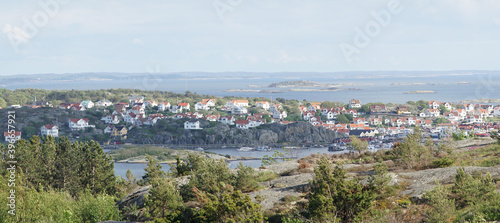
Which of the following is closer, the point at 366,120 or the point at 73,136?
the point at 73,136

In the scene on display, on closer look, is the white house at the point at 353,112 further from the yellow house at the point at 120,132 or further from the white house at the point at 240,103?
the yellow house at the point at 120,132

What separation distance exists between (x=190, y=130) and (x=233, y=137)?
711cm

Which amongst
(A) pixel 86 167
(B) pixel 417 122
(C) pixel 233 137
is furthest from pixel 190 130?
(A) pixel 86 167

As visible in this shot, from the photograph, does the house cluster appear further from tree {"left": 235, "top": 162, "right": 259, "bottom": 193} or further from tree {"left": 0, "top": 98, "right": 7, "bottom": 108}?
tree {"left": 0, "top": 98, "right": 7, "bottom": 108}

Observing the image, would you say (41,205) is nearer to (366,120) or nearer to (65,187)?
(65,187)

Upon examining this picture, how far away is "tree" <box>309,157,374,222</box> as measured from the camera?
11.0 m

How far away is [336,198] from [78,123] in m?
73.3

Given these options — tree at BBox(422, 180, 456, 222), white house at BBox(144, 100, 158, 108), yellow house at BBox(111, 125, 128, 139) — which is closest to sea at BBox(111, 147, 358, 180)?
yellow house at BBox(111, 125, 128, 139)

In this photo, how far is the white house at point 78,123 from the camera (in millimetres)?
77438

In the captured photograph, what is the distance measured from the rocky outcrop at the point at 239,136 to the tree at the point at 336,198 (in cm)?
5933

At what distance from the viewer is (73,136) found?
72.3 metres

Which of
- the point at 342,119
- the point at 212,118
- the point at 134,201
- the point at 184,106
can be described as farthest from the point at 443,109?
the point at 134,201

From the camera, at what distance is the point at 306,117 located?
88688 mm

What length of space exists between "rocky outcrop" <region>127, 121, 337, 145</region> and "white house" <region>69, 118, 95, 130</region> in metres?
9.03
